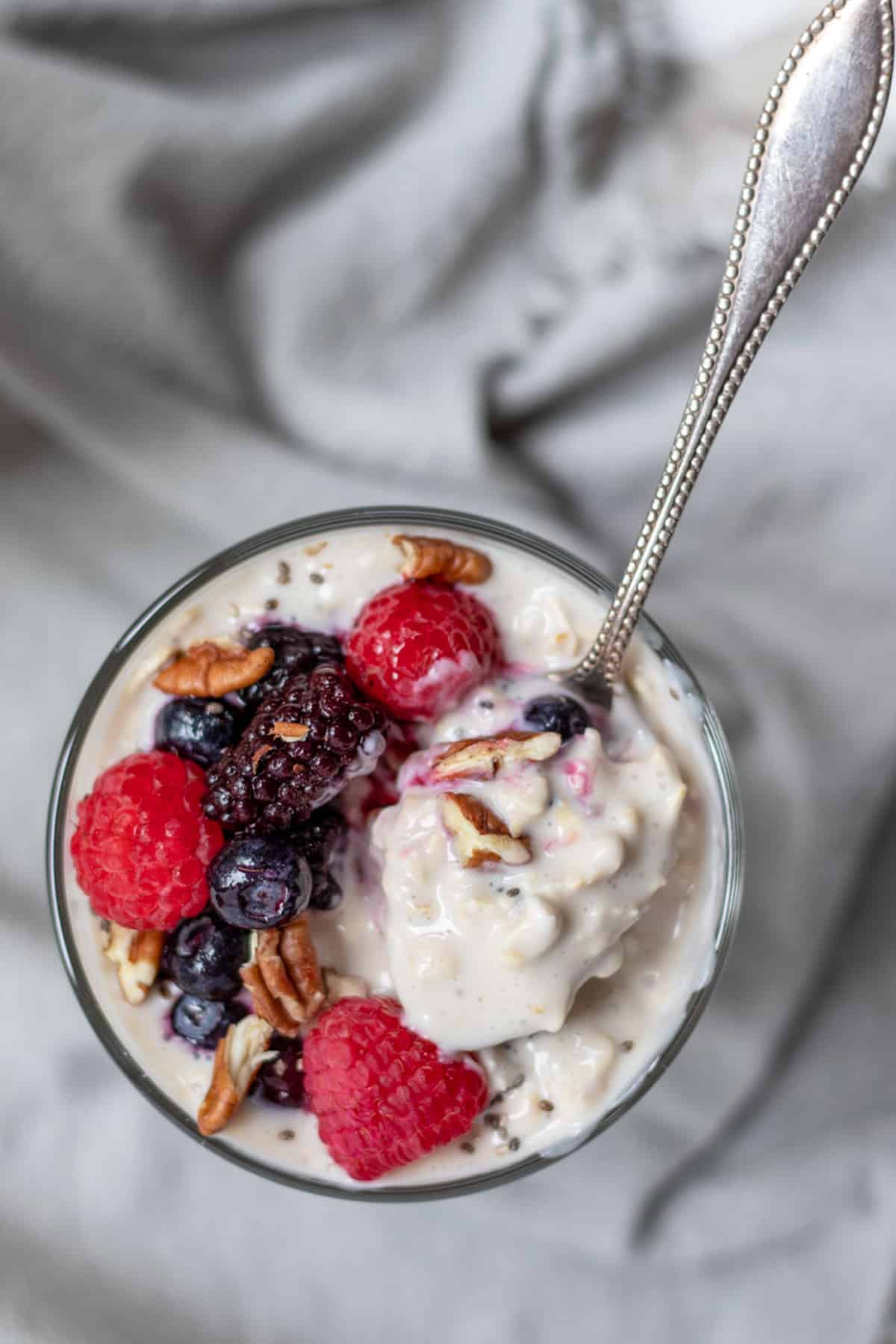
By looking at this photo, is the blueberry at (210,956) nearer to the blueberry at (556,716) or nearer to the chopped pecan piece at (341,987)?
the chopped pecan piece at (341,987)

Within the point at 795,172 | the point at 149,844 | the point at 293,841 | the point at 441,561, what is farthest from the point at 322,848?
the point at 795,172

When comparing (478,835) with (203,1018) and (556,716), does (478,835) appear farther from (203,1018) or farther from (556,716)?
(203,1018)

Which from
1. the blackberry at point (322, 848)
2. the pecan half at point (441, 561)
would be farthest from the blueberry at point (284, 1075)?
the pecan half at point (441, 561)

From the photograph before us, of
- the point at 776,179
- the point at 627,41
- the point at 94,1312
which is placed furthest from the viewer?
the point at 627,41

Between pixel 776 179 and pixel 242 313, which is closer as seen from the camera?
pixel 776 179

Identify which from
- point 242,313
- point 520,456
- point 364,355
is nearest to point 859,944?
point 520,456

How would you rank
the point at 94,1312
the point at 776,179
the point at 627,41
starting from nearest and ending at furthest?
the point at 776,179 < the point at 94,1312 < the point at 627,41

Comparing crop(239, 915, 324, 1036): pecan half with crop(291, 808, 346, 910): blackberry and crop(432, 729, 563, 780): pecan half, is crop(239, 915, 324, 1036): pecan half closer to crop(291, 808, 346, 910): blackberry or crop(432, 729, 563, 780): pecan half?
crop(291, 808, 346, 910): blackberry

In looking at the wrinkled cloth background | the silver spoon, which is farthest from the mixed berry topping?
the wrinkled cloth background

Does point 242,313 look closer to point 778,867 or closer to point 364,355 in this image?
point 364,355
